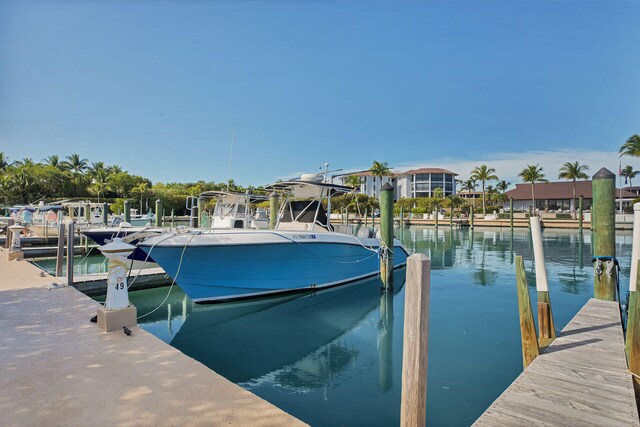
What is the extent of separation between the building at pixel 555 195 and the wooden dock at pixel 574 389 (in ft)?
212

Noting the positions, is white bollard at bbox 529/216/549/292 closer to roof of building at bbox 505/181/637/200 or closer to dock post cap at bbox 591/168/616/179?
dock post cap at bbox 591/168/616/179

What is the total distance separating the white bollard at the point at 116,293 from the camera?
5102mm

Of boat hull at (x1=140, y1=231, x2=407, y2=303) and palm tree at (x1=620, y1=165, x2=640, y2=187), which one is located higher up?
palm tree at (x1=620, y1=165, x2=640, y2=187)

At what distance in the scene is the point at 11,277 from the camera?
30.0 feet

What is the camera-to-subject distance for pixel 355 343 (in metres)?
7.29

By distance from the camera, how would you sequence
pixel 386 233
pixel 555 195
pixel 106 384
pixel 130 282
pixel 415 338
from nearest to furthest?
pixel 415 338 < pixel 106 384 < pixel 130 282 < pixel 386 233 < pixel 555 195

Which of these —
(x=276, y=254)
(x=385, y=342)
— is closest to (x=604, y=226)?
(x=385, y=342)

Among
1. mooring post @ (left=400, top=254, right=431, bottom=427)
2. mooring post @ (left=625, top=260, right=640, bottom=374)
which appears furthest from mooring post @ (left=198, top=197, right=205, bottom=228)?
mooring post @ (left=625, top=260, right=640, bottom=374)

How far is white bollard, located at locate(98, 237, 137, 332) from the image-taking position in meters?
5.10

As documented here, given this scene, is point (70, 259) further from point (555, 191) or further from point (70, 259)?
point (555, 191)

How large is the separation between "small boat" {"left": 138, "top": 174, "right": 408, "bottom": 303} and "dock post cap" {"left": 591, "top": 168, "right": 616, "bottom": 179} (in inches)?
247

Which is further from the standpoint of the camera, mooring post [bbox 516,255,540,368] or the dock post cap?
the dock post cap

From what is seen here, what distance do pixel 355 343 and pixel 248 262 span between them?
3.40 meters

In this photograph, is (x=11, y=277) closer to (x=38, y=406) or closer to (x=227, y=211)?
(x=227, y=211)
